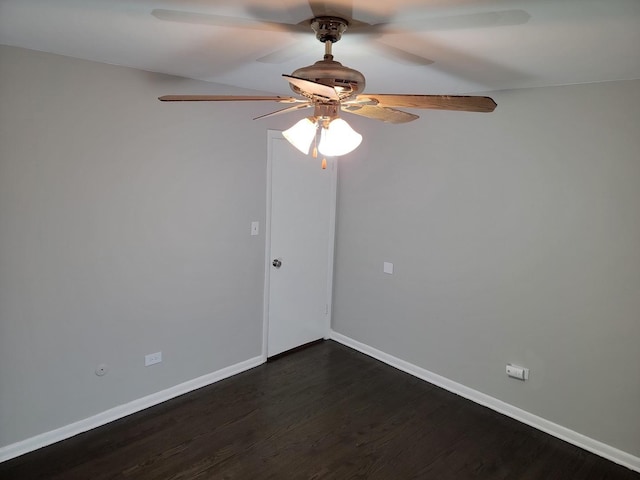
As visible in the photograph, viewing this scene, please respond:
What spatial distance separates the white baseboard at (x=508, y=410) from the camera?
8.70ft

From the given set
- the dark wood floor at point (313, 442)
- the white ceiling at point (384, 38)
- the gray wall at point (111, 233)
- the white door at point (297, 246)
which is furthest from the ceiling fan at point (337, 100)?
the dark wood floor at point (313, 442)

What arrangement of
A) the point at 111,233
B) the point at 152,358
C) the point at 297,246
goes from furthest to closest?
the point at 297,246
the point at 152,358
the point at 111,233

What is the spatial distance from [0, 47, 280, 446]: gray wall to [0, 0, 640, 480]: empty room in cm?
1

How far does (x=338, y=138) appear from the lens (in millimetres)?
1601

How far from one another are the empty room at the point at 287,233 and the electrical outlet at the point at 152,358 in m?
0.03

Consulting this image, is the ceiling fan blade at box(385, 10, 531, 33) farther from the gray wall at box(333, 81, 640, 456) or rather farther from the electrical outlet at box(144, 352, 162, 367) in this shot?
the electrical outlet at box(144, 352, 162, 367)

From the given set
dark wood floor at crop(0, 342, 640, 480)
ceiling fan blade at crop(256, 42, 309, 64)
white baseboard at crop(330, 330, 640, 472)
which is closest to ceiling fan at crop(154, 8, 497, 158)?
ceiling fan blade at crop(256, 42, 309, 64)

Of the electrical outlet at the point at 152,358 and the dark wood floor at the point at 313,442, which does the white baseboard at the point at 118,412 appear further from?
the electrical outlet at the point at 152,358

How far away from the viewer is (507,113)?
9.57ft

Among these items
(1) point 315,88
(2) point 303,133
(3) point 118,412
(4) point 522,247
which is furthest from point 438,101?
(3) point 118,412

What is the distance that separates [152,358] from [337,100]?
96.8 inches

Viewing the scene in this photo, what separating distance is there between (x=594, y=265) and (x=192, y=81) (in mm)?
3024

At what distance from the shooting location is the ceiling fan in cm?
144

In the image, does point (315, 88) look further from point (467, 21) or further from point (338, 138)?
point (467, 21)
